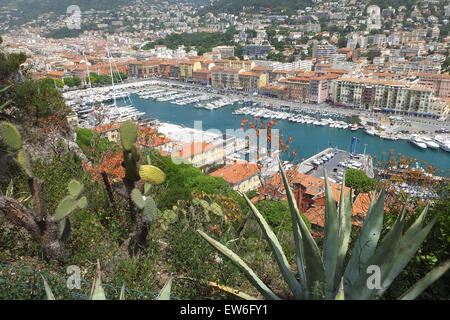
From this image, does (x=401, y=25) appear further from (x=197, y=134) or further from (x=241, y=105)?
(x=197, y=134)

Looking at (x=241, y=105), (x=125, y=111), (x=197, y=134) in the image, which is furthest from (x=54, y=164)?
(x=241, y=105)

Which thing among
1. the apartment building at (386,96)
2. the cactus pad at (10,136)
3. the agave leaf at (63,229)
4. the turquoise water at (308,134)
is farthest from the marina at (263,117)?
the agave leaf at (63,229)

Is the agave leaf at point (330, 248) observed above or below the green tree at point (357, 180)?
above

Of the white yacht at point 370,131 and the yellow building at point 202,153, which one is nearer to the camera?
the yellow building at point 202,153

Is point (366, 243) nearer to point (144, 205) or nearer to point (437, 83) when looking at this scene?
point (144, 205)

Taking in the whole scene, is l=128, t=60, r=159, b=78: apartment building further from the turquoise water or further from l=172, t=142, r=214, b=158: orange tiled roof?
l=172, t=142, r=214, b=158: orange tiled roof

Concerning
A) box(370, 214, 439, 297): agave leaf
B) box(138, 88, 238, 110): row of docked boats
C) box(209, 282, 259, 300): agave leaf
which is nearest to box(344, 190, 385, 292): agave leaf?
box(370, 214, 439, 297): agave leaf

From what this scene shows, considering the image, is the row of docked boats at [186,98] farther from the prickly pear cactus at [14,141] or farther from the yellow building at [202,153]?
the prickly pear cactus at [14,141]
